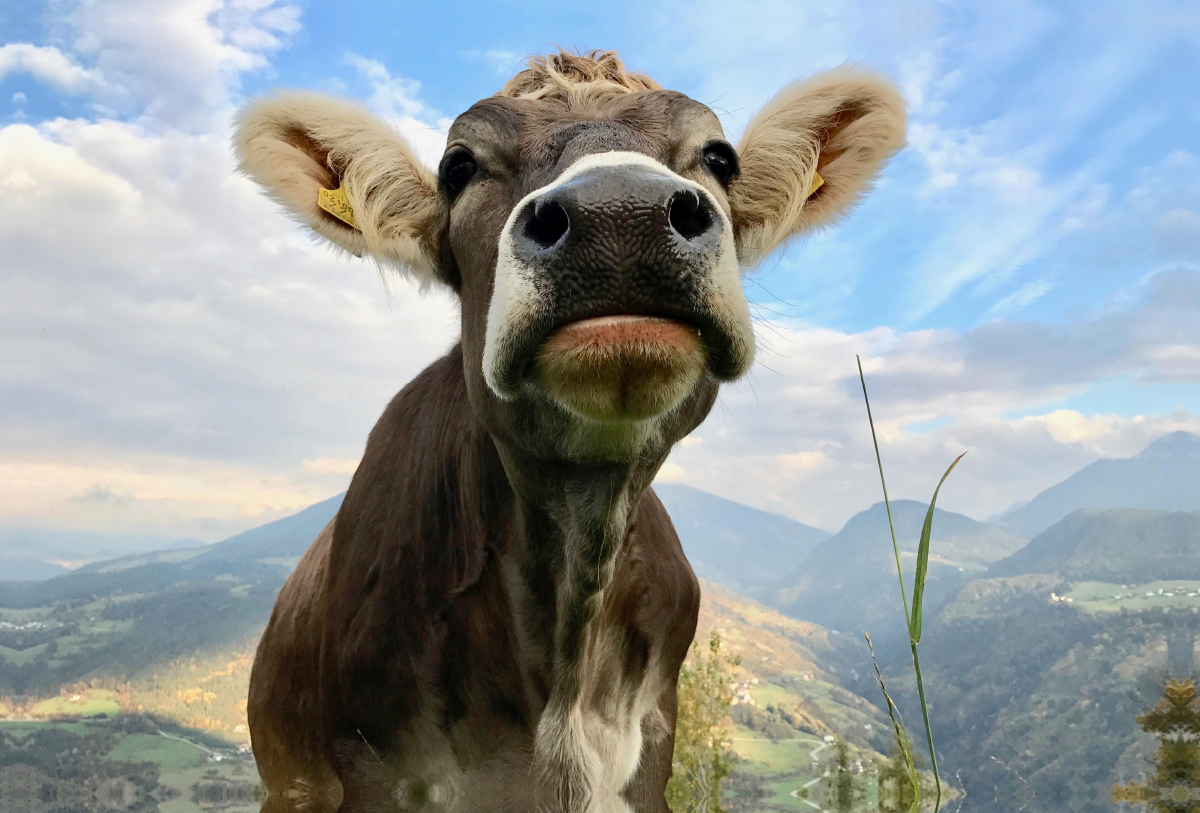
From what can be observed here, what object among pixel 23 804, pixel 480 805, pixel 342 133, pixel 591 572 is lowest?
pixel 23 804

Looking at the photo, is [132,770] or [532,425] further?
[132,770]

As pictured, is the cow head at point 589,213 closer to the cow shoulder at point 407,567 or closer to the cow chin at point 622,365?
the cow chin at point 622,365

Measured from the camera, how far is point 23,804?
37594 millimetres

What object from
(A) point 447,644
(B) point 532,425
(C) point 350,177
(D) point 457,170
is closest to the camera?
(B) point 532,425

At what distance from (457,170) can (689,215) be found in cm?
167

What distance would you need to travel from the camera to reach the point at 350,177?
439cm

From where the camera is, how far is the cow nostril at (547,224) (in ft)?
8.75

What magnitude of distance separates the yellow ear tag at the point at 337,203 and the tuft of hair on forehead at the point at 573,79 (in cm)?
109

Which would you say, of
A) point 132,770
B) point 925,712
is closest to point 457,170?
point 925,712

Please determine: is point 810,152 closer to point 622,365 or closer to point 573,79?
point 573,79

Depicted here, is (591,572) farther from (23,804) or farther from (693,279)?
(23,804)

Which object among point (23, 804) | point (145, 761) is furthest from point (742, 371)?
point (23, 804)

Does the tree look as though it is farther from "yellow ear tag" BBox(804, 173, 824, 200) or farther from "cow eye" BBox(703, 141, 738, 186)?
"cow eye" BBox(703, 141, 738, 186)

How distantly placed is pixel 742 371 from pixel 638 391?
0.47 metres
